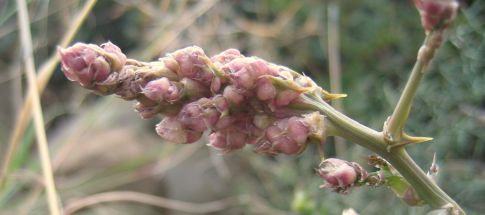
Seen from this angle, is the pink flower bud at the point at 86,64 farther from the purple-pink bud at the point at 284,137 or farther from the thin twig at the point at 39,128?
the thin twig at the point at 39,128

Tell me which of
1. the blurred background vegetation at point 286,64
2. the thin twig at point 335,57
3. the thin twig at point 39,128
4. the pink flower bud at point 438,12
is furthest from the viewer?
the thin twig at point 335,57

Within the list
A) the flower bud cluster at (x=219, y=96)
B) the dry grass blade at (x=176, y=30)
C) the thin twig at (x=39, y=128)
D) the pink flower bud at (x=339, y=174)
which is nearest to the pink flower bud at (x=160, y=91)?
the flower bud cluster at (x=219, y=96)

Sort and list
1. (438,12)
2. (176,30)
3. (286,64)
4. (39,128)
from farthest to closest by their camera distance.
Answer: (286,64) → (176,30) → (39,128) → (438,12)

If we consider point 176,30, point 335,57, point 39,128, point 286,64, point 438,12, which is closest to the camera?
point 438,12

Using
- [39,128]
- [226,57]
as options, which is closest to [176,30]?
[39,128]

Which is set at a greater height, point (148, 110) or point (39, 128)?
point (39, 128)

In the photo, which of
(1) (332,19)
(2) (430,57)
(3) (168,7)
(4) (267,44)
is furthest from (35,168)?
(2) (430,57)

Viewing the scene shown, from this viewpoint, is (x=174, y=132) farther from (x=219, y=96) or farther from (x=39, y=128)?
(x=39, y=128)
